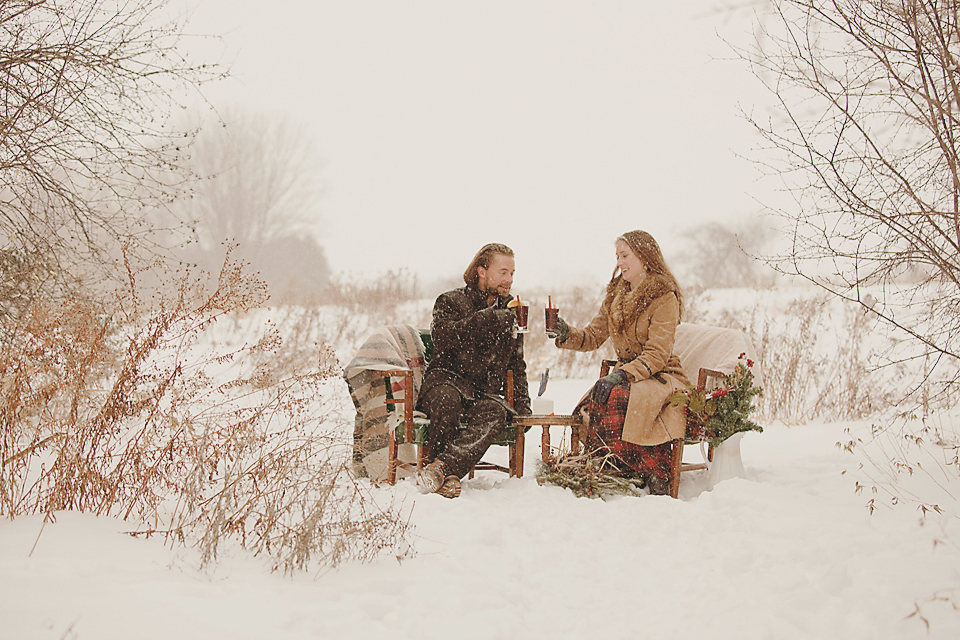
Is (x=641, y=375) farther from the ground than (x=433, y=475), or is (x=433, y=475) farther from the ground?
(x=641, y=375)

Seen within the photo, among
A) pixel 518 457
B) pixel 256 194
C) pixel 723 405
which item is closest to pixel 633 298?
pixel 723 405

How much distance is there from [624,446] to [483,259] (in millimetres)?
1422

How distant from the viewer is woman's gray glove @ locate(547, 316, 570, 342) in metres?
4.14

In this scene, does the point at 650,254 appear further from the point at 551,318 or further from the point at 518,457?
the point at 518,457

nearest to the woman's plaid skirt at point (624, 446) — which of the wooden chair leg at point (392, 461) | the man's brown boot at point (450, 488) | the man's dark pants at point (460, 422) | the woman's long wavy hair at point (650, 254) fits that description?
the man's dark pants at point (460, 422)

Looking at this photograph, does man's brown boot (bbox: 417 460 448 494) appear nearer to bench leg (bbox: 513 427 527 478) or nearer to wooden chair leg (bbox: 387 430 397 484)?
wooden chair leg (bbox: 387 430 397 484)

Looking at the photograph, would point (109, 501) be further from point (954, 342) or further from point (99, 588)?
point (954, 342)

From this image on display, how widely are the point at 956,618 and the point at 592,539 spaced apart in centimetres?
135

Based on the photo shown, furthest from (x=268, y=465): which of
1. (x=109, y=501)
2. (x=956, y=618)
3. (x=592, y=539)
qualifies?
(x=956, y=618)

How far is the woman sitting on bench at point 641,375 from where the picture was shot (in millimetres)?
3850

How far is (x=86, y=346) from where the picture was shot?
2609mm

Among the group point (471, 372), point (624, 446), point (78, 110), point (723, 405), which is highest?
point (78, 110)

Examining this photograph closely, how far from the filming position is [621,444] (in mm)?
4008

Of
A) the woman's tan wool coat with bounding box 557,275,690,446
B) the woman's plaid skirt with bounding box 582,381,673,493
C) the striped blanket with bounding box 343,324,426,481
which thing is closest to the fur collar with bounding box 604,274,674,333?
the woman's tan wool coat with bounding box 557,275,690,446
